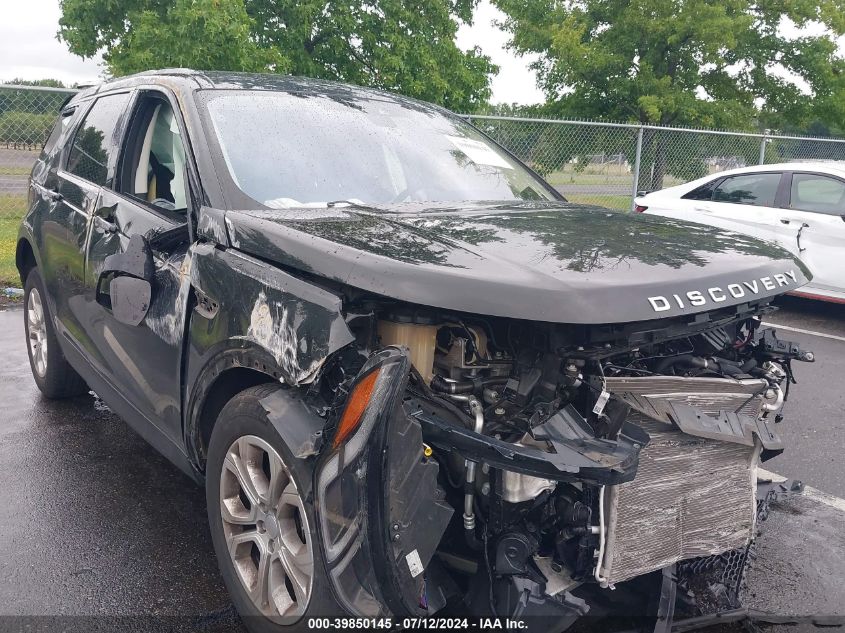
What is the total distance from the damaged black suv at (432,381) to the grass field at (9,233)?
6.18m

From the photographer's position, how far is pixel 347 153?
3.11m

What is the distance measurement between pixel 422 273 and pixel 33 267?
348 centimetres

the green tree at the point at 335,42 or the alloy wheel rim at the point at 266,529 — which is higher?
the green tree at the point at 335,42

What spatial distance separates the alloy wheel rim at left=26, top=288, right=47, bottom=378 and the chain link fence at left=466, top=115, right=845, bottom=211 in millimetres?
5948

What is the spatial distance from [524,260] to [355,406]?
0.64 m

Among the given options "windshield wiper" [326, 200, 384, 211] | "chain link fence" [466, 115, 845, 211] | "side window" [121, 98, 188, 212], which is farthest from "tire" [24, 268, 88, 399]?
"chain link fence" [466, 115, 845, 211]

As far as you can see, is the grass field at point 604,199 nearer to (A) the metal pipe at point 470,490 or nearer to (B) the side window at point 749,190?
(B) the side window at point 749,190

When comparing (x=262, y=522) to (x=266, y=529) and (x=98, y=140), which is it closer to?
(x=266, y=529)

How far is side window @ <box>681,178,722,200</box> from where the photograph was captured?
8.27m

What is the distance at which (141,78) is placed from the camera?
354 cm

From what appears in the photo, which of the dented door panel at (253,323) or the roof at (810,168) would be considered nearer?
the dented door panel at (253,323)

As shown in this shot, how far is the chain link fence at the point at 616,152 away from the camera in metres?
10.2

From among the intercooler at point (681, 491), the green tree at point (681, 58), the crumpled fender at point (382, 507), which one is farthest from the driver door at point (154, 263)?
the green tree at point (681, 58)

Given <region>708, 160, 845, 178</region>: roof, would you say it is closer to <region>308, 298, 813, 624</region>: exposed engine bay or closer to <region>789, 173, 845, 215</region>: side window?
<region>789, 173, 845, 215</region>: side window
